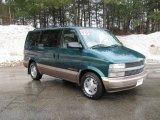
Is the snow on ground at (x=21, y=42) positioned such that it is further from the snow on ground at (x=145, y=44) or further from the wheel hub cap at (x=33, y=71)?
the wheel hub cap at (x=33, y=71)

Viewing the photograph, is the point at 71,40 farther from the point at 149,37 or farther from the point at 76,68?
the point at 149,37

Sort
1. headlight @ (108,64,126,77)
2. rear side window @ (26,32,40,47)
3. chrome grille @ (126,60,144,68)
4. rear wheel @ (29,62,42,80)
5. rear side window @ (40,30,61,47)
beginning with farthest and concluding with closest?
rear wheel @ (29,62,42,80), rear side window @ (26,32,40,47), rear side window @ (40,30,61,47), chrome grille @ (126,60,144,68), headlight @ (108,64,126,77)

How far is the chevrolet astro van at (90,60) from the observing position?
6.55 m

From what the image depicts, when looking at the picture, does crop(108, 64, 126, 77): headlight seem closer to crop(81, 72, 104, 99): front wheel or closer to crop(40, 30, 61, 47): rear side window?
crop(81, 72, 104, 99): front wheel

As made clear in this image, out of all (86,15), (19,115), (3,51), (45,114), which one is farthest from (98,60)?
(86,15)

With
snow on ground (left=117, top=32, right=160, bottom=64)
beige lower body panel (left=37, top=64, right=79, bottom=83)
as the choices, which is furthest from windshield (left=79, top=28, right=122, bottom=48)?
snow on ground (left=117, top=32, right=160, bottom=64)

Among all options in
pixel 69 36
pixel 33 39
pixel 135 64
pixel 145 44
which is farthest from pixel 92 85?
pixel 145 44

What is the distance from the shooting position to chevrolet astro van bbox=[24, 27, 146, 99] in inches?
258

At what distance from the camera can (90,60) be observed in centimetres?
690

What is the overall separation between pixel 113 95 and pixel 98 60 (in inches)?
50.3

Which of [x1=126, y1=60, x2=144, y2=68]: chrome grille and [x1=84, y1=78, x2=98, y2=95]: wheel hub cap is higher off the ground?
[x1=126, y1=60, x2=144, y2=68]: chrome grille

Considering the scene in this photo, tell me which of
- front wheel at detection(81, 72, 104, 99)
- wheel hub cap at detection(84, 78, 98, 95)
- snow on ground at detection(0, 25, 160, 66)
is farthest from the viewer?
snow on ground at detection(0, 25, 160, 66)

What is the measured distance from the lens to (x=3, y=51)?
2128 centimetres

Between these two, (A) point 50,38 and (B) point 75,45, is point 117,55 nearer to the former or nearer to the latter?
(B) point 75,45
